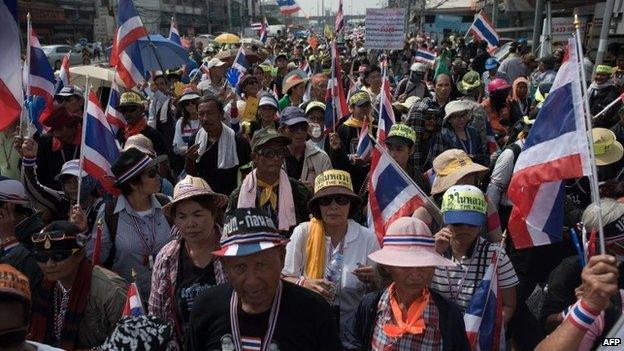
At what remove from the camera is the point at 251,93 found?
8352mm

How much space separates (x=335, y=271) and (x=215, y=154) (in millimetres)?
2580

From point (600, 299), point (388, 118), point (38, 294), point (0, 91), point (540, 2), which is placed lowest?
point (38, 294)

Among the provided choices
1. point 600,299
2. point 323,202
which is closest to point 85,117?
point 323,202

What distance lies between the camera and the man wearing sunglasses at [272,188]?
421 centimetres

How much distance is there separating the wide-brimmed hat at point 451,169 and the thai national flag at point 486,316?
119cm

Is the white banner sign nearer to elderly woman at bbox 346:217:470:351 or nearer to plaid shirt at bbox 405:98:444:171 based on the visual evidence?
plaid shirt at bbox 405:98:444:171

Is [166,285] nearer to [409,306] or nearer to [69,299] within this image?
[69,299]

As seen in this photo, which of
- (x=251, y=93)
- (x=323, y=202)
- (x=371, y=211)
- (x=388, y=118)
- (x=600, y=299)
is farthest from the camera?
(x=251, y=93)

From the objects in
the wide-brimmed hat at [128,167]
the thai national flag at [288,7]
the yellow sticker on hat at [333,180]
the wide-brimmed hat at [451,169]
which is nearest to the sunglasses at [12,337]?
the wide-brimmed hat at [128,167]

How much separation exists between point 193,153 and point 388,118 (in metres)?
2.00

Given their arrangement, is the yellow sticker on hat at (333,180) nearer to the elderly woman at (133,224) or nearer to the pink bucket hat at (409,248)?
the pink bucket hat at (409,248)

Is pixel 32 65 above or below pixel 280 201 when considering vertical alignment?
above

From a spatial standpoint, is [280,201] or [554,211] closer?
[554,211]

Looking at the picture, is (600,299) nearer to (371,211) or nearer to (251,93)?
(371,211)
